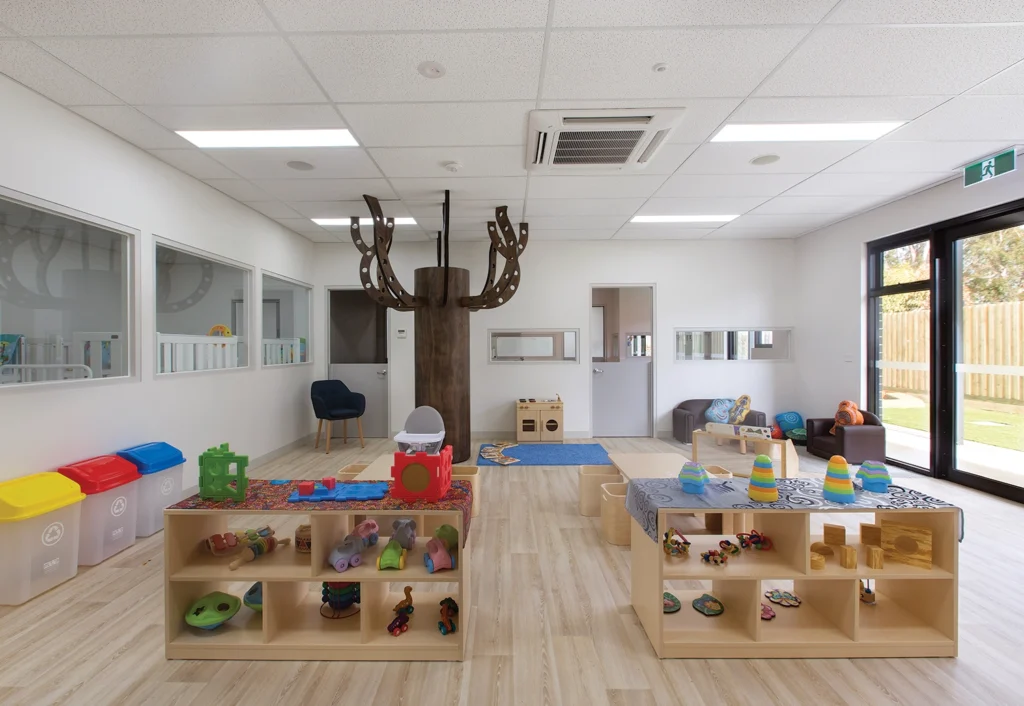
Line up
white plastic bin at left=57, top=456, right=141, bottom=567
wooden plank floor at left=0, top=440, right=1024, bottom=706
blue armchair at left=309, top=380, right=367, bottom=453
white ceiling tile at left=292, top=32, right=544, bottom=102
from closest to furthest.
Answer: wooden plank floor at left=0, top=440, right=1024, bottom=706
white ceiling tile at left=292, top=32, right=544, bottom=102
white plastic bin at left=57, top=456, right=141, bottom=567
blue armchair at left=309, top=380, right=367, bottom=453

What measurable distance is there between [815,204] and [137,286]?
6.43 m

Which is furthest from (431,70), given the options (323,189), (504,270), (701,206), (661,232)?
(661,232)

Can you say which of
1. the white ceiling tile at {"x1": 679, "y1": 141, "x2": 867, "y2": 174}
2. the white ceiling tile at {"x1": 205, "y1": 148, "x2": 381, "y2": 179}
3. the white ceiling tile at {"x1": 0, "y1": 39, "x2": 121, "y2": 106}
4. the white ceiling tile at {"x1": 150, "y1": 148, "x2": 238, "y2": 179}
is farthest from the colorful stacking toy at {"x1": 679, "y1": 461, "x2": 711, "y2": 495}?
the white ceiling tile at {"x1": 150, "y1": 148, "x2": 238, "y2": 179}

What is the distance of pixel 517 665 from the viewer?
199 centimetres

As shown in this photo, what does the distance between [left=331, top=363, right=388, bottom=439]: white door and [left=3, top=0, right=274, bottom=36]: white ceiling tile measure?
4.96 m

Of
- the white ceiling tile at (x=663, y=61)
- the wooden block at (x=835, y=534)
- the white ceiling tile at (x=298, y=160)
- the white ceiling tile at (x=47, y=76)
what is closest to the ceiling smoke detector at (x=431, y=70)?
the white ceiling tile at (x=663, y=61)

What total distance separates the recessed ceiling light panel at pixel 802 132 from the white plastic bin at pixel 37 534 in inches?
184

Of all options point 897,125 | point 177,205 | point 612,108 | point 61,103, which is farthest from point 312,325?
point 897,125

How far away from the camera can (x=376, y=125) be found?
10.5ft

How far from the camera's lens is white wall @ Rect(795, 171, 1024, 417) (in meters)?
4.70

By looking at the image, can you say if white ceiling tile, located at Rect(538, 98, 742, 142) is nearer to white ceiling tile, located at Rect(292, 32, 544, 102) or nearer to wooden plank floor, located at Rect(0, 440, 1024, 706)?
white ceiling tile, located at Rect(292, 32, 544, 102)

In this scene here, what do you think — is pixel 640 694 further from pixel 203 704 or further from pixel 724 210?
pixel 724 210

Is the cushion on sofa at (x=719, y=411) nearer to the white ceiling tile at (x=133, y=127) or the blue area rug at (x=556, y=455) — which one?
the blue area rug at (x=556, y=455)

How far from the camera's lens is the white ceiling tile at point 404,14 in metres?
2.10
